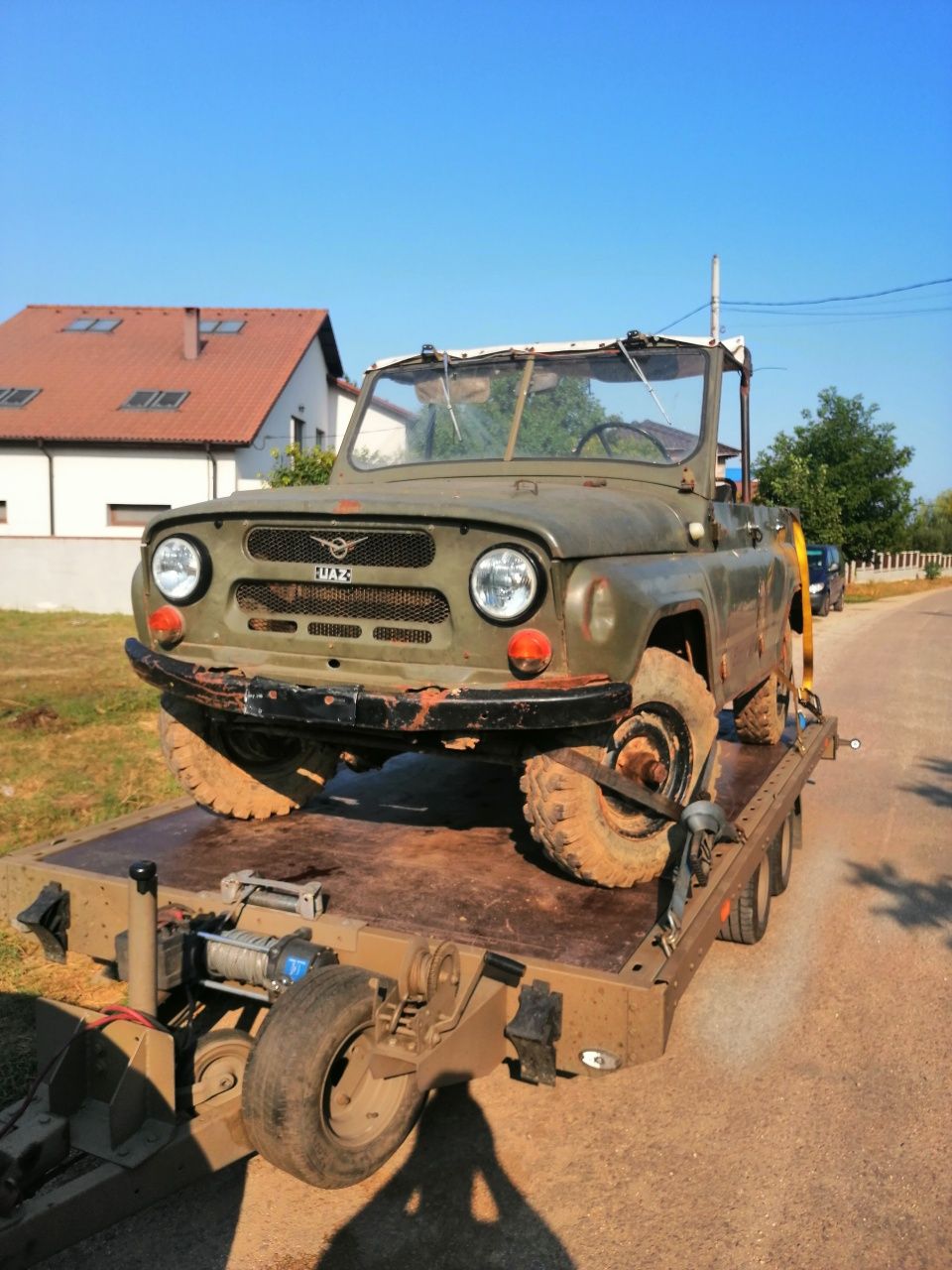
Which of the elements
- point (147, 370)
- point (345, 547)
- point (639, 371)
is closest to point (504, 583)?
point (345, 547)

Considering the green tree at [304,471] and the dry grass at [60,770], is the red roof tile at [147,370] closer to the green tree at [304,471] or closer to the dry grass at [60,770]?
the green tree at [304,471]

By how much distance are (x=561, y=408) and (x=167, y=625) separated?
6.69ft

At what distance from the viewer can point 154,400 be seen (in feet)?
77.7

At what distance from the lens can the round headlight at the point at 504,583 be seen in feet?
11.1

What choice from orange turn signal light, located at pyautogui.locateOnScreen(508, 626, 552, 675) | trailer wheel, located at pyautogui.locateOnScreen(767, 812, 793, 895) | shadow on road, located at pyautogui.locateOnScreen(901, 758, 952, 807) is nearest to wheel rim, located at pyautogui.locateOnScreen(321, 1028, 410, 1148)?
orange turn signal light, located at pyautogui.locateOnScreen(508, 626, 552, 675)

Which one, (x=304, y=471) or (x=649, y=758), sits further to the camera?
(x=304, y=471)

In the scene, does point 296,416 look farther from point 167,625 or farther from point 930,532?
point 930,532

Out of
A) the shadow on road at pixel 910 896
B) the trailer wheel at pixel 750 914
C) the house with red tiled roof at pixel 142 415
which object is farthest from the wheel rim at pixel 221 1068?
the house with red tiled roof at pixel 142 415

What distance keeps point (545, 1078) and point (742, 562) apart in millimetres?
2902

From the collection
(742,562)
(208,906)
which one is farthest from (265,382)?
(208,906)

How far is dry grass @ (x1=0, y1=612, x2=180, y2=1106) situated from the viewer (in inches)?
168

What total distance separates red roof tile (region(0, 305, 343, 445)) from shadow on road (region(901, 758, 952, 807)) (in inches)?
640

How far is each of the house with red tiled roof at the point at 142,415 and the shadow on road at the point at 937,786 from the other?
16.2 m

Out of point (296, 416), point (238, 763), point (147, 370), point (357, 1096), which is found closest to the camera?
point (357, 1096)
